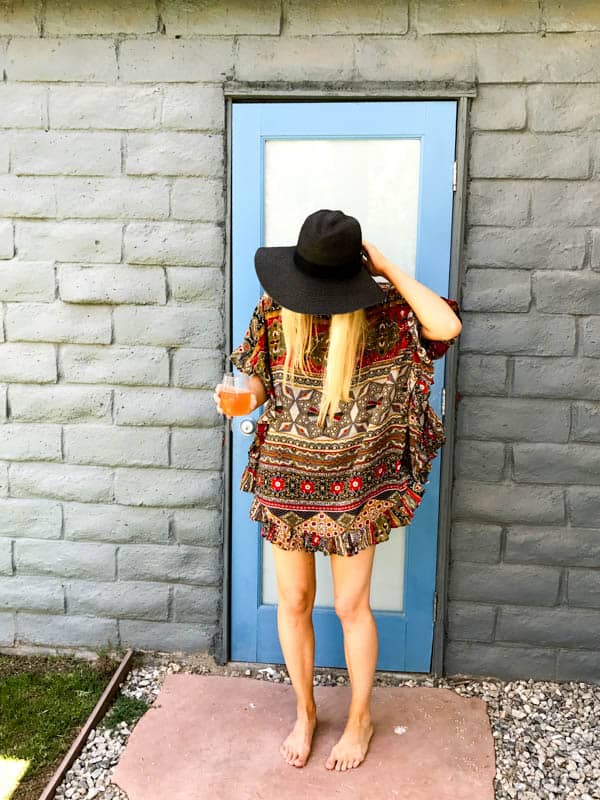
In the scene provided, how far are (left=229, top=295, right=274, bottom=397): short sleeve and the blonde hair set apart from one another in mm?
104

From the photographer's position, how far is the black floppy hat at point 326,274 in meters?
2.13

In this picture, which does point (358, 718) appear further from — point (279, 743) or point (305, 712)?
point (279, 743)

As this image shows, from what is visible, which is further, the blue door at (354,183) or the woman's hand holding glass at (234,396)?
the blue door at (354,183)

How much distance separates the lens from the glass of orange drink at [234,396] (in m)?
2.22

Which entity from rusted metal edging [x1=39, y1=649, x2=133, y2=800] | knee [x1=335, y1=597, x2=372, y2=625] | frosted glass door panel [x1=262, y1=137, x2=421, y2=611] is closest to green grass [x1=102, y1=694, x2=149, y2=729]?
rusted metal edging [x1=39, y1=649, x2=133, y2=800]

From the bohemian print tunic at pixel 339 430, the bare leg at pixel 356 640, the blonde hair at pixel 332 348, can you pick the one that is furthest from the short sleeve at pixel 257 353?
the bare leg at pixel 356 640

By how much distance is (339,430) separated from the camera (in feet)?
7.76

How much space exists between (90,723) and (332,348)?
1.74 metres

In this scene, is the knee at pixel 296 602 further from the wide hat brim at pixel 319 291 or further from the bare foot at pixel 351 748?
the wide hat brim at pixel 319 291

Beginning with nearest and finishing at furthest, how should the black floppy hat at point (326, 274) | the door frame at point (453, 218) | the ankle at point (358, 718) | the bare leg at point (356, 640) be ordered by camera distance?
the black floppy hat at point (326, 274)
the bare leg at point (356, 640)
the ankle at point (358, 718)
the door frame at point (453, 218)

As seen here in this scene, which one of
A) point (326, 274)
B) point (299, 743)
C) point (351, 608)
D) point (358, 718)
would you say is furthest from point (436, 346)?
point (299, 743)

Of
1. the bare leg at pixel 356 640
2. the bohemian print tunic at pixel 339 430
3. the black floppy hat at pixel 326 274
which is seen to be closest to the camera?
the black floppy hat at pixel 326 274

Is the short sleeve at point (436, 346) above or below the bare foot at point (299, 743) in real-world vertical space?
above

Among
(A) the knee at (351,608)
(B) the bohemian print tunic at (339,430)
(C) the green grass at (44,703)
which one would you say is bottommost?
(C) the green grass at (44,703)
